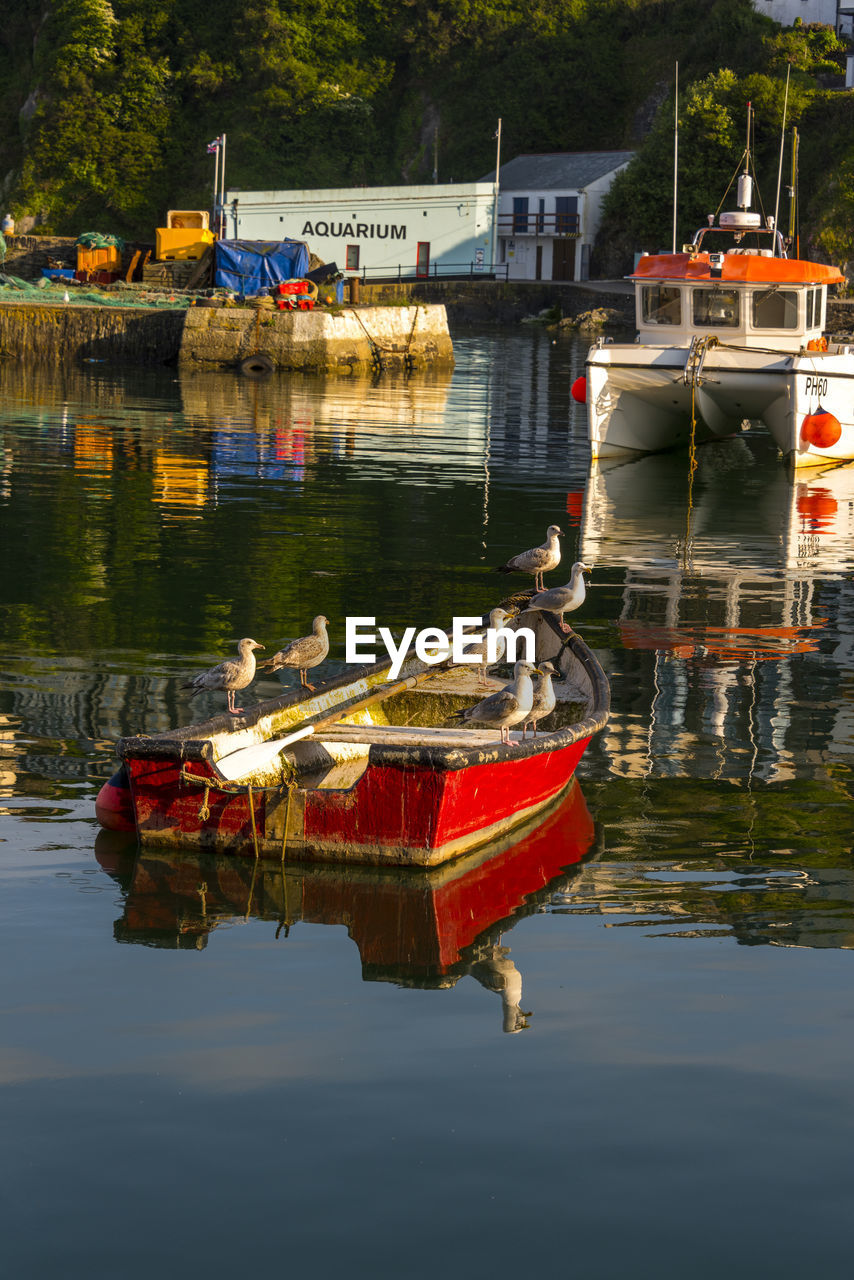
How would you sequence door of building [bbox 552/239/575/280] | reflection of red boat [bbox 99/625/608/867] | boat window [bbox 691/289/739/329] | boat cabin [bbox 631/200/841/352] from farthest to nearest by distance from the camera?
door of building [bbox 552/239/575/280]
boat window [bbox 691/289/739/329]
boat cabin [bbox 631/200/841/352]
reflection of red boat [bbox 99/625/608/867]

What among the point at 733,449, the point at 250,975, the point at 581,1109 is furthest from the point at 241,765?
the point at 733,449

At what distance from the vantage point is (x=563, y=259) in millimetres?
84000

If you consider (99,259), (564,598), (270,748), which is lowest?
(270,748)

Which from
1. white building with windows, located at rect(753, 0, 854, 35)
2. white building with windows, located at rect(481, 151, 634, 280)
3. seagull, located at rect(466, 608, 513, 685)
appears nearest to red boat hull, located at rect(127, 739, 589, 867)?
seagull, located at rect(466, 608, 513, 685)

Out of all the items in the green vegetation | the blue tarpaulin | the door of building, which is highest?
the green vegetation

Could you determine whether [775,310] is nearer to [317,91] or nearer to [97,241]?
[97,241]

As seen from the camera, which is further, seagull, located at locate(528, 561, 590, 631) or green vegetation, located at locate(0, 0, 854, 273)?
green vegetation, located at locate(0, 0, 854, 273)

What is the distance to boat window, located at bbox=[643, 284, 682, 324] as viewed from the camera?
3044cm

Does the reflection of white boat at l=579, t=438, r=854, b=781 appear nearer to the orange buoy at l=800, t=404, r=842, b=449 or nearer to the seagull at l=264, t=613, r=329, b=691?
the orange buoy at l=800, t=404, r=842, b=449

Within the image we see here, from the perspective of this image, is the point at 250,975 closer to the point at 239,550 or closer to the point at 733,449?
the point at 239,550

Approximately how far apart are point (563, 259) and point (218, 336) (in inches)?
1570

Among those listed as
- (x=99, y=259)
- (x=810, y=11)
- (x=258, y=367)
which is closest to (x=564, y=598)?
(x=258, y=367)

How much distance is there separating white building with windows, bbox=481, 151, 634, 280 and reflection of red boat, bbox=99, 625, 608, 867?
247 feet

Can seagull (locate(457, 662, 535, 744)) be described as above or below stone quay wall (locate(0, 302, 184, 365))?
below
